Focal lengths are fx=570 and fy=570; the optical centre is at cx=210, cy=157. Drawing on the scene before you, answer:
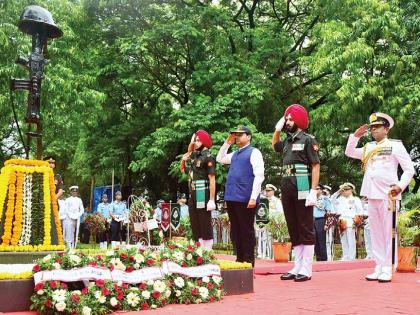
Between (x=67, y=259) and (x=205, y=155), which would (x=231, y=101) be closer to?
(x=205, y=155)

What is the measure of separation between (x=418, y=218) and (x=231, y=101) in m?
9.18

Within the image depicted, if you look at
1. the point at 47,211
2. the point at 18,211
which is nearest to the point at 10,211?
the point at 18,211

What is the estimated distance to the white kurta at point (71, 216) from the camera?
1456 cm

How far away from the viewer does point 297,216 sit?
22.2ft

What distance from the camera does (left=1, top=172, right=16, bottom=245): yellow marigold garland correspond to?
6734 millimetres

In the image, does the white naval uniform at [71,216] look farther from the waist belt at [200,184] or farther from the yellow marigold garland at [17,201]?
the yellow marigold garland at [17,201]

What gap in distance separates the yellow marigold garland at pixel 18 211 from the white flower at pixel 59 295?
2.56 meters

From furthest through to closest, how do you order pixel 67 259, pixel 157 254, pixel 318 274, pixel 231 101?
pixel 231 101 < pixel 318 274 < pixel 157 254 < pixel 67 259

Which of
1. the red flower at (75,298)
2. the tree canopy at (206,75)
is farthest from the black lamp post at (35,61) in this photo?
the tree canopy at (206,75)

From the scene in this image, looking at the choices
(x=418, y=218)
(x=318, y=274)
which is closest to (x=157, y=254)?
(x=318, y=274)

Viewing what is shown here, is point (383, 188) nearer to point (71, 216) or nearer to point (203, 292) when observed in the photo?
point (203, 292)

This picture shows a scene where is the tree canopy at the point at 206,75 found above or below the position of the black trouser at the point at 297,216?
above

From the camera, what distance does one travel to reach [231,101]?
17703mm

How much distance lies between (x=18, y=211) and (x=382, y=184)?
14.4ft
